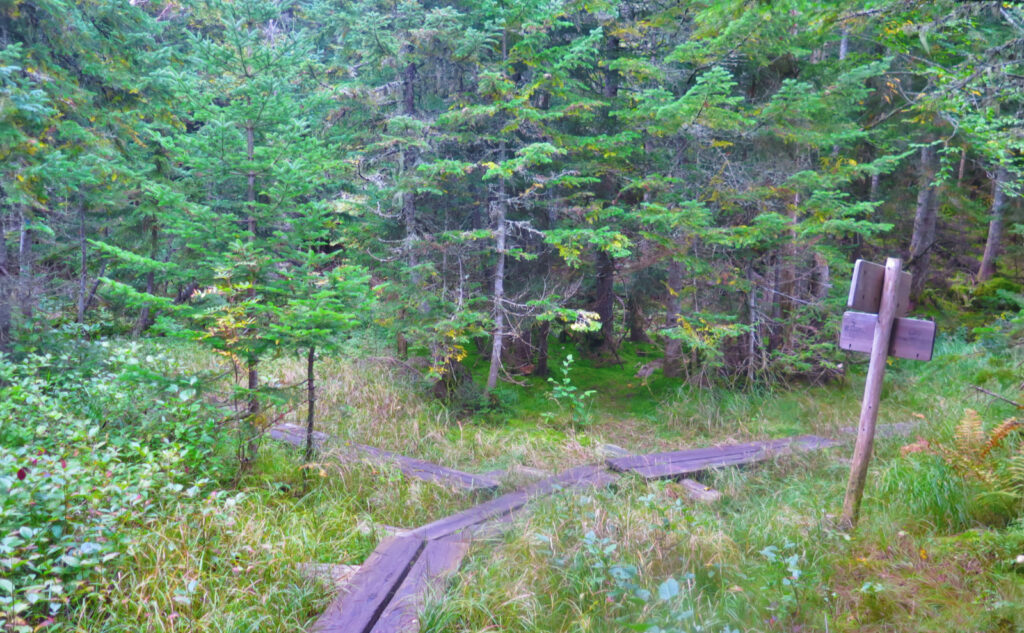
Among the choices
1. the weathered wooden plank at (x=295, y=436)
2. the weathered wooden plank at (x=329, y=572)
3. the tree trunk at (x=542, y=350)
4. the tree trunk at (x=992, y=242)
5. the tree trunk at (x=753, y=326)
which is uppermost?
the tree trunk at (x=992, y=242)

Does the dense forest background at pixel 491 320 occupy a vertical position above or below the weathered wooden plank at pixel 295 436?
above

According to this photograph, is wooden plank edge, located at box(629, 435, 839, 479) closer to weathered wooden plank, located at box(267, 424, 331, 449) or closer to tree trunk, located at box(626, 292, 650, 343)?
weathered wooden plank, located at box(267, 424, 331, 449)

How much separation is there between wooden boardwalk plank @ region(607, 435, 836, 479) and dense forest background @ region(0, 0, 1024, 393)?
1.71 m

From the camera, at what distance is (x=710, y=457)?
7.08 meters

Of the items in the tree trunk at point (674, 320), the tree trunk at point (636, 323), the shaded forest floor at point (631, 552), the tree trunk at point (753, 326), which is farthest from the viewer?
the tree trunk at point (636, 323)

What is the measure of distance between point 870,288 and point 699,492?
113 inches

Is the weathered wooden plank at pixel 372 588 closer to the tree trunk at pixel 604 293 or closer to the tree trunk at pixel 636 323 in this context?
the tree trunk at pixel 604 293

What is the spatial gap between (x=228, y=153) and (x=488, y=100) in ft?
17.1

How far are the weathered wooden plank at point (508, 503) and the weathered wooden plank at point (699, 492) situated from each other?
81cm

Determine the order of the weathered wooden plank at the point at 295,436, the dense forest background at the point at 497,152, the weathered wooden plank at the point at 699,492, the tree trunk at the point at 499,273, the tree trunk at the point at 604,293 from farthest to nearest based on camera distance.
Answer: the tree trunk at the point at 604,293, the tree trunk at the point at 499,273, the weathered wooden plank at the point at 295,436, the dense forest background at the point at 497,152, the weathered wooden plank at the point at 699,492

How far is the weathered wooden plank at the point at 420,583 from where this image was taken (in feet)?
11.5

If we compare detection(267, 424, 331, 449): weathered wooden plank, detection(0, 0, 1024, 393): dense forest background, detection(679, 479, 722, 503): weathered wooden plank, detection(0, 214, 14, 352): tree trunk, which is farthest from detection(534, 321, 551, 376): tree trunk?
detection(0, 214, 14, 352): tree trunk

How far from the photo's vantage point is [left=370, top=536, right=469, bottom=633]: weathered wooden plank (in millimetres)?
3508

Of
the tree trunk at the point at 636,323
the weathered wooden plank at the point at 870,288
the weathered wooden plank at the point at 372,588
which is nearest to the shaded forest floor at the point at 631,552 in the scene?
the weathered wooden plank at the point at 372,588
